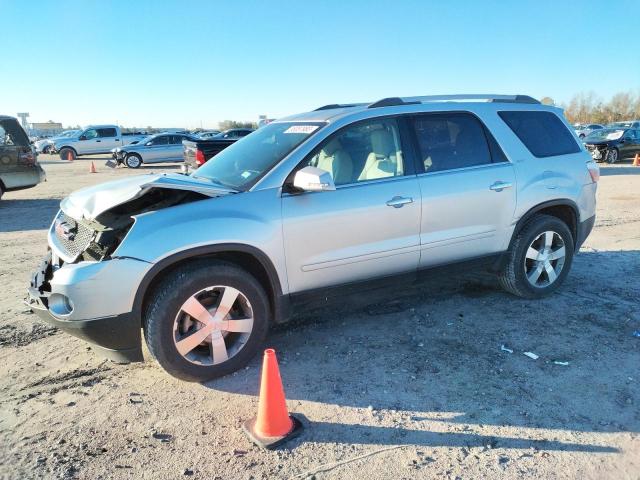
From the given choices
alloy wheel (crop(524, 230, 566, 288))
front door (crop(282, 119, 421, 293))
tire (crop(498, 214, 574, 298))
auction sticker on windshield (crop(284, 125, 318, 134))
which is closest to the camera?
front door (crop(282, 119, 421, 293))

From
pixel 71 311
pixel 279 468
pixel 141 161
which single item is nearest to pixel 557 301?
pixel 279 468

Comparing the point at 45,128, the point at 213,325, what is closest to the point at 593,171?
the point at 213,325

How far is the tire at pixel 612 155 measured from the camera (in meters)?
20.6

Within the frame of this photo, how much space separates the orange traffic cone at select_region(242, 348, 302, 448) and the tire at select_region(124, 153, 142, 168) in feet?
72.9

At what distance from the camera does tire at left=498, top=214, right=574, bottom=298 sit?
181 inches

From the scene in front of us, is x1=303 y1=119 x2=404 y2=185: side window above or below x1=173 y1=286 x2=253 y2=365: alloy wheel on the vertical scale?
above

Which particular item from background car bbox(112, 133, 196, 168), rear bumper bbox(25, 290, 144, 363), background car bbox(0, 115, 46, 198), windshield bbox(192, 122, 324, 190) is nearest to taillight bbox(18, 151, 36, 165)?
background car bbox(0, 115, 46, 198)

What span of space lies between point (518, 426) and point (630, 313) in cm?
235

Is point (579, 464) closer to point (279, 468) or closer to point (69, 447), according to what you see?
point (279, 468)

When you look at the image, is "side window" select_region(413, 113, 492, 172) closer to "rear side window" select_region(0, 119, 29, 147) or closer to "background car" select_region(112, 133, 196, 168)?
"rear side window" select_region(0, 119, 29, 147)

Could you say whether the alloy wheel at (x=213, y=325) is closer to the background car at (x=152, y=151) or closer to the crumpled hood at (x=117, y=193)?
the crumpled hood at (x=117, y=193)

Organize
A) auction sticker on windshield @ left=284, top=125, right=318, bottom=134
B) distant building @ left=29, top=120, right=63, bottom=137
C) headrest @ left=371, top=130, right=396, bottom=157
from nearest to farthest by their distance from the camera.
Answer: auction sticker on windshield @ left=284, top=125, right=318, bottom=134
headrest @ left=371, top=130, right=396, bottom=157
distant building @ left=29, top=120, right=63, bottom=137

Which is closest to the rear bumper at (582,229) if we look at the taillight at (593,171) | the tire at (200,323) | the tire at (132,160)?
the taillight at (593,171)

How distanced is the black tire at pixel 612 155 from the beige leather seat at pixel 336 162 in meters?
21.0
